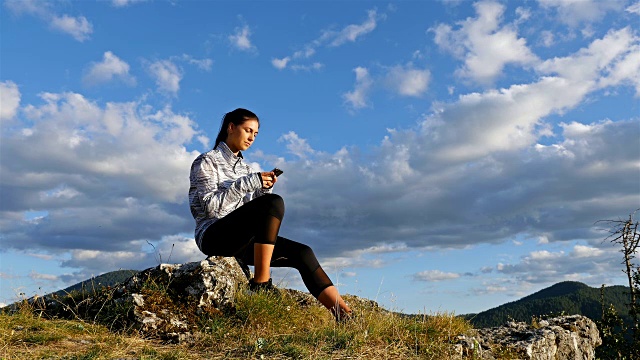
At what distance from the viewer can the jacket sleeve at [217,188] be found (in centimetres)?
703

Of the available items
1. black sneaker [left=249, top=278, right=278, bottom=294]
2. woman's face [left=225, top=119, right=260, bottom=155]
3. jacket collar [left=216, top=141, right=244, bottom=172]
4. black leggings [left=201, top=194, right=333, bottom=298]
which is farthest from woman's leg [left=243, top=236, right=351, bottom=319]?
woman's face [left=225, top=119, right=260, bottom=155]

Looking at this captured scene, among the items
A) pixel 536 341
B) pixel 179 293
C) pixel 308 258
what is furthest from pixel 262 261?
pixel 536 341

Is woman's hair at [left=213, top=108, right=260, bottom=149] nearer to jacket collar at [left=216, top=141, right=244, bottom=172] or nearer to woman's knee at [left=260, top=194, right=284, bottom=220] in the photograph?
jacket collar at [left=216, top=141, right=244, bottom=172]

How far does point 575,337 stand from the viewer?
9492mm

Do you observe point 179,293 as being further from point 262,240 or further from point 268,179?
point 268,179

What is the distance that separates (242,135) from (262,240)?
5.27 ft

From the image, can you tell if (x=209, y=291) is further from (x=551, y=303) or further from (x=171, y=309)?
(x=551, y=303)

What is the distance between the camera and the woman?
7.04m

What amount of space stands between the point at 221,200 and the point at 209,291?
50.5 inches

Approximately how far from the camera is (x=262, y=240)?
7.03 metres

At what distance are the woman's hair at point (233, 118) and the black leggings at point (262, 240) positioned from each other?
1285 millimetres

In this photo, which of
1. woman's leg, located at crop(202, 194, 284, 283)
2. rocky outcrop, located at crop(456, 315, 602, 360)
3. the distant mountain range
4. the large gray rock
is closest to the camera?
the large gray rock

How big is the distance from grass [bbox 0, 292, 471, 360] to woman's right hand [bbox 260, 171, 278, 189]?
1487 mm

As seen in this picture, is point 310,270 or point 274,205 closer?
point 274,205
